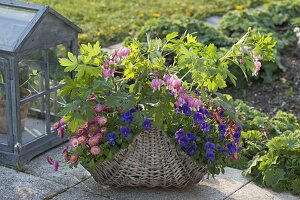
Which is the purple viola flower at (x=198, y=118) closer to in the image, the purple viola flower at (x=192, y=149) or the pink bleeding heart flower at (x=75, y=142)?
the purple viola flower at (x=192, y=149)

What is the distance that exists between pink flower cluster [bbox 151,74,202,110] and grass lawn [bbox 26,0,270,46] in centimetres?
365

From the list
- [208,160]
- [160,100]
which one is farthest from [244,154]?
[160,100]

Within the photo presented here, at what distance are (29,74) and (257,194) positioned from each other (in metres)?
1.72

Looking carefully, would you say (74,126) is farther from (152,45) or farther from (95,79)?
(152,45)

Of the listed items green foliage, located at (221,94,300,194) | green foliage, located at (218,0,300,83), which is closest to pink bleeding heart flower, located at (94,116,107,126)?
green foliage, located at (221,94,300,194)

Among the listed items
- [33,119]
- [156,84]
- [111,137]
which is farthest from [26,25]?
[156,84]

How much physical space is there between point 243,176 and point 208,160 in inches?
25.4

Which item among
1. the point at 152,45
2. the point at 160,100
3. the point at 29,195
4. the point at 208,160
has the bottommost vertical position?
the point at 29,195

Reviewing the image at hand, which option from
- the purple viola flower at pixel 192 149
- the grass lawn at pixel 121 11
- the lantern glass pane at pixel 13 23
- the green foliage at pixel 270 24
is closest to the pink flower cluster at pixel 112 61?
the purple viola flower at pixel 192 149

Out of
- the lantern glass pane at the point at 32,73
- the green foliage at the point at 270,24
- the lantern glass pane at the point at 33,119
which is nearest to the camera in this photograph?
the lantern glass pane at the point at 32,73

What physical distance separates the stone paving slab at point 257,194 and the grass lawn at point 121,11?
11.3ft

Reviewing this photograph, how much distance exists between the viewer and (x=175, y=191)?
4.74 meters

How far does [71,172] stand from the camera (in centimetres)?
500

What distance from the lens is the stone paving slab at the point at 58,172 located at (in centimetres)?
489
